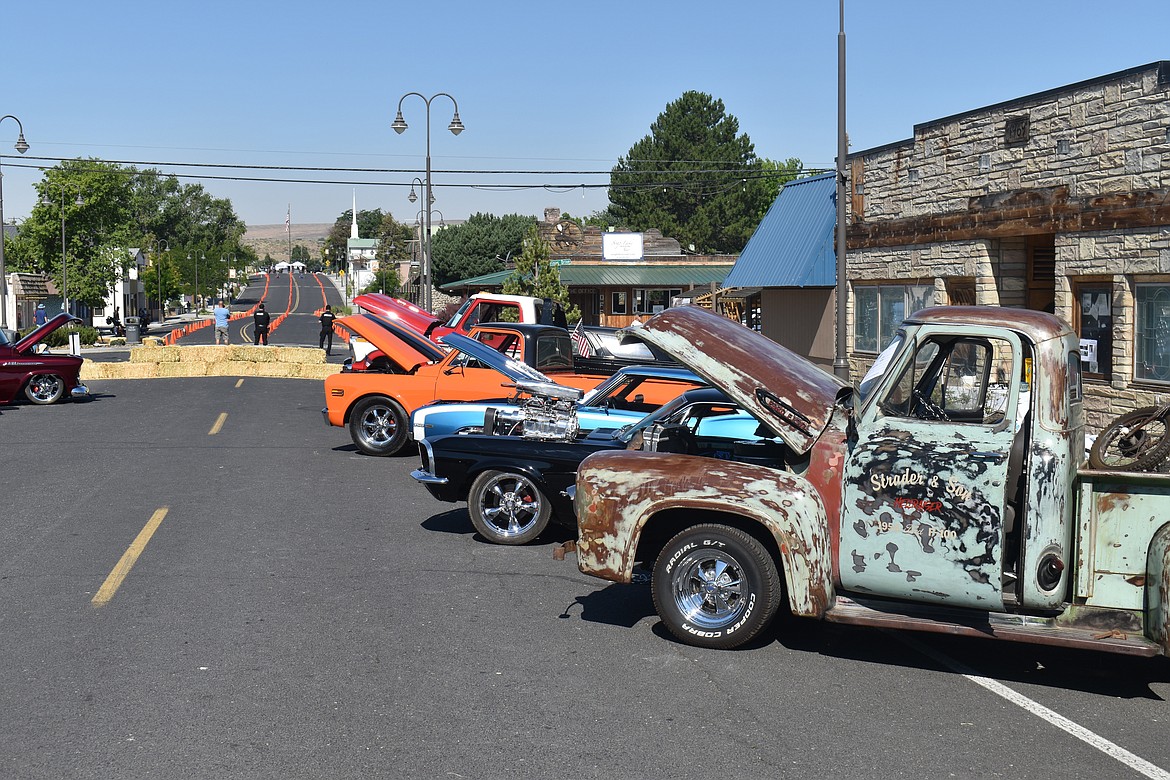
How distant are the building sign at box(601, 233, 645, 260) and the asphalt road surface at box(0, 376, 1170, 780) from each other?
52578mm

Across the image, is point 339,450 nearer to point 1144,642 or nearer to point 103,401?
point 103,401

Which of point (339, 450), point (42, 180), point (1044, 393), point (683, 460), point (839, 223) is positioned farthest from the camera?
point (42, 180)

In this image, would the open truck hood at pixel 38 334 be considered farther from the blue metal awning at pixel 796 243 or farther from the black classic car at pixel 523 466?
the blue metal awning at pixel 796 243

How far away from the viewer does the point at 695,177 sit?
300ft

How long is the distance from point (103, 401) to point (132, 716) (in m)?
19.8

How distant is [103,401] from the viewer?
24.0 m

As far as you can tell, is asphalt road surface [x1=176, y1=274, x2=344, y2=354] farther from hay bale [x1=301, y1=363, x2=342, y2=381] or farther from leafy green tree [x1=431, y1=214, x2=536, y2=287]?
hay bale [x1=301, y1=363, x2=342, y2=381]

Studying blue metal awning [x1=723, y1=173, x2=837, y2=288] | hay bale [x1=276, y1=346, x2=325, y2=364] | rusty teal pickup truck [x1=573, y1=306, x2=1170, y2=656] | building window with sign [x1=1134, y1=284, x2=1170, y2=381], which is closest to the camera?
rusty teal pickup truck [x1=573, y1=306, x2=1170, y2=656]

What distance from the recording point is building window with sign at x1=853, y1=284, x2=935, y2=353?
70.5 ft

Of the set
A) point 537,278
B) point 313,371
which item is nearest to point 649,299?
point 537,278

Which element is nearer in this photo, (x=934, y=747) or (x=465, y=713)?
(x=934, y=747)

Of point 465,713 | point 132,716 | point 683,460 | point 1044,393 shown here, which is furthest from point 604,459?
point 132,716

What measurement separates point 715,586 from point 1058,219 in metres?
12.3

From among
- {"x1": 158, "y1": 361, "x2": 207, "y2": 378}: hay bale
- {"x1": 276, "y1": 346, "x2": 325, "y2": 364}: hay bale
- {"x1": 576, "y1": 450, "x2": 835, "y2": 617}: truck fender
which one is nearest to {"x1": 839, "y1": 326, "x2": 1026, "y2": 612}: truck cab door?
{"x1": 576, "y1": 450, "x2": 835, "y2": 617}: truck fender
